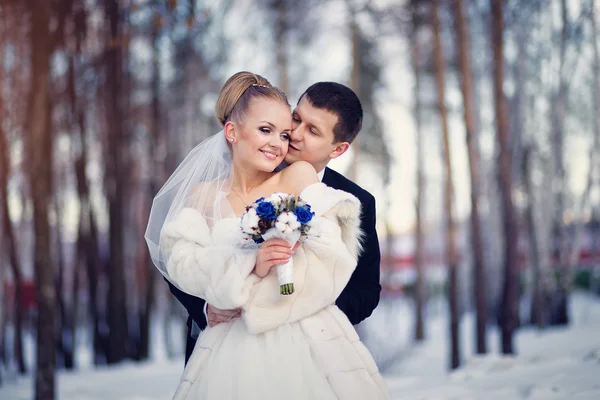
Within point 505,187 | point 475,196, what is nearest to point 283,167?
point 475,196

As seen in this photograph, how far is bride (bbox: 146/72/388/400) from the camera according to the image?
2.75 metres

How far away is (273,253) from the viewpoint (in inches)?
103

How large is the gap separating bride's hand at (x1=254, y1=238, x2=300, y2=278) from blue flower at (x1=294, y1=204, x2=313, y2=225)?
13cm

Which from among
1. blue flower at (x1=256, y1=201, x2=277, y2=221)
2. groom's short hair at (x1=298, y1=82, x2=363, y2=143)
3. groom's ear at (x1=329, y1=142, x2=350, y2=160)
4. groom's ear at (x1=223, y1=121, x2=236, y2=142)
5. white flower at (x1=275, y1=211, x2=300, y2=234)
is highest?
groom's short hair at (x1=298, y1=82, x2=363, y2=143)

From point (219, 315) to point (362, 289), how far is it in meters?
0.82

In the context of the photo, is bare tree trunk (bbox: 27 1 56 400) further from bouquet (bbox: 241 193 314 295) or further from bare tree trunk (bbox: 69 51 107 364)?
bouquet (bbox: 241 193 314 295)

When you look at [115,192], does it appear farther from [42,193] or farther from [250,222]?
[250,222]

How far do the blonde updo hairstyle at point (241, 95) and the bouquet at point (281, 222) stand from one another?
2.04ft

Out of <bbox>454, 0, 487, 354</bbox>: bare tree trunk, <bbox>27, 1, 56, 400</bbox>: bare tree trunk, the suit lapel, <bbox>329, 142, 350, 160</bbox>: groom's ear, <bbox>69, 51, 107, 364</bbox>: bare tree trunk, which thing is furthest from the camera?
<bbox>69, 51, 107, 364</bbox>: bare tree trunk

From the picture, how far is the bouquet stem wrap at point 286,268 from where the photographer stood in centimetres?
261

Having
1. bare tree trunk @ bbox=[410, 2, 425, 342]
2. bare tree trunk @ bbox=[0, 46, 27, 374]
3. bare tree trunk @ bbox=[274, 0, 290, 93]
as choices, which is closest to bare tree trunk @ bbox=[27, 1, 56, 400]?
bare tree trunk @ bbox=[0, 46, 27, 374]

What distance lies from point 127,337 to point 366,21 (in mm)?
8680

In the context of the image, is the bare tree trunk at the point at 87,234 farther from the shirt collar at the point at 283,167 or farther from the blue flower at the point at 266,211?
the blue flower at the point at 266,211

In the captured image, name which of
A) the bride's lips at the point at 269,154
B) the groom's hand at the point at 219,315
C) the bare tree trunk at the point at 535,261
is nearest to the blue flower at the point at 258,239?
the groom's hand at the point at 219,315
